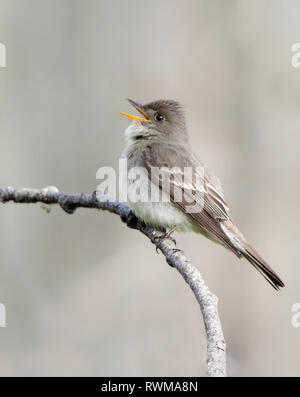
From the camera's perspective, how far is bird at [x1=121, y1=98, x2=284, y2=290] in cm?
459

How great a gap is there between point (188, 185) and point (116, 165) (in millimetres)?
1822

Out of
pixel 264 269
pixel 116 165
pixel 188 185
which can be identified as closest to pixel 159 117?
pixel 188 185

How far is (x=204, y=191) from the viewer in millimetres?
4977

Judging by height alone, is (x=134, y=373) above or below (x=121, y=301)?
below

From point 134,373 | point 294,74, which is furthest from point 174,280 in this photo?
point 294,74

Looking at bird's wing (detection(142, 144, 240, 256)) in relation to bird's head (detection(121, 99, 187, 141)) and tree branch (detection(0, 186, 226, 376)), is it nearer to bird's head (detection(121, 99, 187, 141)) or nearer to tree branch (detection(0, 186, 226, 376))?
bird's head (detection(121, 99, 187, 141))

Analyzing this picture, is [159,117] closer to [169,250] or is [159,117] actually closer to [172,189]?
[172,189]

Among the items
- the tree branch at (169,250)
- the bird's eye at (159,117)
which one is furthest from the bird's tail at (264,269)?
the bird's eye at (159,117)

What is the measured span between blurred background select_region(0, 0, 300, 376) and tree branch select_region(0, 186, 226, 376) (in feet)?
5.81

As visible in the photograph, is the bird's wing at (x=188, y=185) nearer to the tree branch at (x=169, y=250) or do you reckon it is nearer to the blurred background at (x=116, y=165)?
the tree branch at (x=169, y=250)

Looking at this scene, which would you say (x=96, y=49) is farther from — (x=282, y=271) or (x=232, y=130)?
(x=282, y=271)

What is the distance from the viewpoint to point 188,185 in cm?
491

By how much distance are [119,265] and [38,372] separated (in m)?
1.25

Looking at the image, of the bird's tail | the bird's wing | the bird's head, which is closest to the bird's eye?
the bird's head
